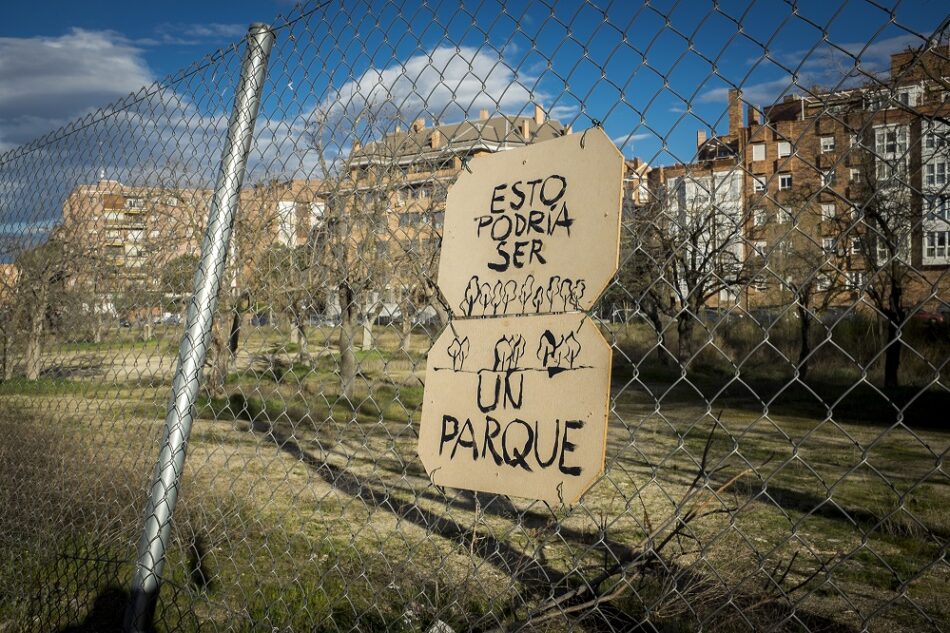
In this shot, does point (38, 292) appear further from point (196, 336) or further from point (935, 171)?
point (935, 171)

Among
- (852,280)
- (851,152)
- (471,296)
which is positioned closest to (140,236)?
(471,296)

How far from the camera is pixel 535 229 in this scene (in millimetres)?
1750

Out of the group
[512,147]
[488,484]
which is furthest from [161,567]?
[512,147]

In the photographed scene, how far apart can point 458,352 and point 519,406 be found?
0.23 meters

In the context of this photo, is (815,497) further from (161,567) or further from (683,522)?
(161,567)

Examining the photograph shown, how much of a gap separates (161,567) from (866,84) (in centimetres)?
266

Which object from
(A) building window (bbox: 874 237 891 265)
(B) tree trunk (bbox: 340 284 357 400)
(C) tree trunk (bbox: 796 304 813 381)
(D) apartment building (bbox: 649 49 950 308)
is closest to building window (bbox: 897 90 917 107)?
(D) apartment building (bbox: 649 49 950 308)

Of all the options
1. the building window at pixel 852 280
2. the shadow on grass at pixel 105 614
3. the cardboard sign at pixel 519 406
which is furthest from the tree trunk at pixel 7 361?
the building window at pixel 852 280

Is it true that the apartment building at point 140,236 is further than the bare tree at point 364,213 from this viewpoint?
Yes

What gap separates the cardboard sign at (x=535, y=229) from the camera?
5.32 ft

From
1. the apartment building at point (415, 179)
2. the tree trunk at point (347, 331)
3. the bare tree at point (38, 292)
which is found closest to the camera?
the apartment building at point (415, 179)

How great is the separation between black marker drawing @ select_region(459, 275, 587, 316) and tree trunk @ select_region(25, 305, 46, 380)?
4.01 m

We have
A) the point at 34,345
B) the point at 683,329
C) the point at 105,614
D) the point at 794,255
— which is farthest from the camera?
the point at 683,329

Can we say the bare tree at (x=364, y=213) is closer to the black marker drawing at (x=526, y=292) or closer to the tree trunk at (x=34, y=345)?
the black marker drawing at (x=526, y=292)
